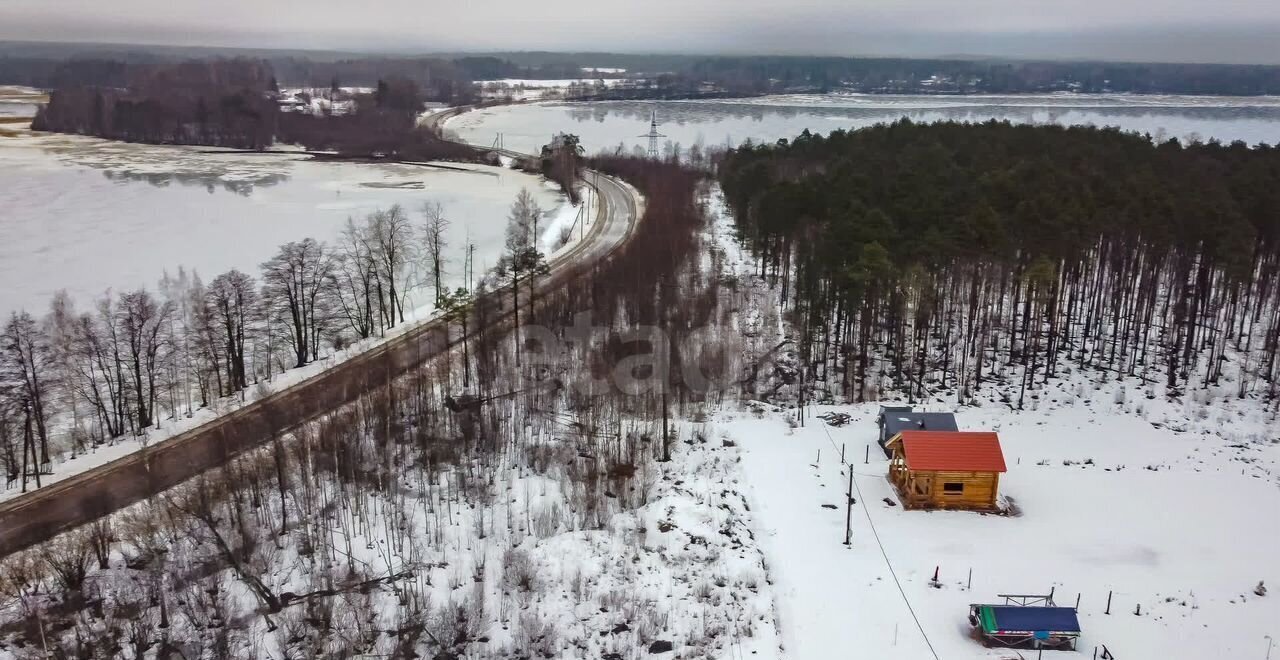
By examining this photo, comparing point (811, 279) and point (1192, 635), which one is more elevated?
point (811, 279)

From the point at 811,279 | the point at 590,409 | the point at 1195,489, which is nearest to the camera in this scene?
the point at 1195,489

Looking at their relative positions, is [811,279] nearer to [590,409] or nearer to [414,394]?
[590,409]

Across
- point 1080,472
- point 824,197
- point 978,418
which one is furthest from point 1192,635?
point 824,197

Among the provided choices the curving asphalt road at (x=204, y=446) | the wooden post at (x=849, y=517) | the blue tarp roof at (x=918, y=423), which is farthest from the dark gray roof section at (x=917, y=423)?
the curving asphalt road at (x=204, y=446)

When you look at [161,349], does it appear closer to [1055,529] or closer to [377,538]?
[377,538]

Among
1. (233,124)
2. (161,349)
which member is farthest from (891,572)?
(233,124)

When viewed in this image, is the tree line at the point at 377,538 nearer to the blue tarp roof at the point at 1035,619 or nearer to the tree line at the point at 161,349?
the tree line at the point at 161,349
